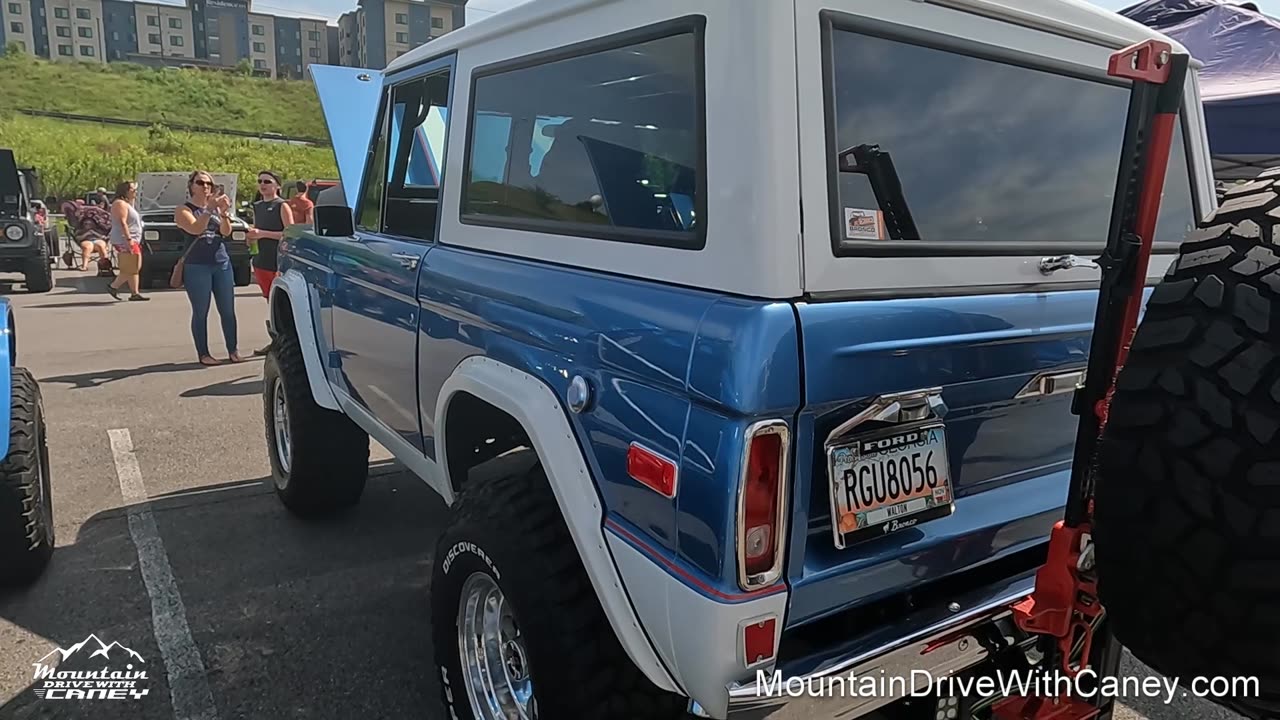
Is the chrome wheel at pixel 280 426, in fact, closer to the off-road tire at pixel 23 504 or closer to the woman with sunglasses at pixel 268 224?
the off-road tire at pixel 23 504

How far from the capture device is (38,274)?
13.4 meters

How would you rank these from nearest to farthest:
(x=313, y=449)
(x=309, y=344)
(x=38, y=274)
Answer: (x=309, y=344)
(x=313, y=449)
(x=38, y=274)

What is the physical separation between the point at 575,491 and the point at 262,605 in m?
2.17

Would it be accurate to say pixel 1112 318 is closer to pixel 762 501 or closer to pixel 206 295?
pixel 762 501

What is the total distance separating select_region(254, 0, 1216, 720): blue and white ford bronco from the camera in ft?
5.79

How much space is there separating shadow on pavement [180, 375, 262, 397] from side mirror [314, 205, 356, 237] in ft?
13.5

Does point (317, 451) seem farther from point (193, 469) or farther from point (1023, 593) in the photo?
point (1023, 593)

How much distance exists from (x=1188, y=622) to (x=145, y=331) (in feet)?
35.7

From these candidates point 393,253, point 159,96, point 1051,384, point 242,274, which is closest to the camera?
point 1051,384

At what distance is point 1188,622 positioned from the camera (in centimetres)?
166

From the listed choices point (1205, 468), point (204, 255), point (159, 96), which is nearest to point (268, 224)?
point (204, 255)

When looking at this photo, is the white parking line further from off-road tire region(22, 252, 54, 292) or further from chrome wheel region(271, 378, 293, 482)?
off-road tire region(22, 252, 54, 292)

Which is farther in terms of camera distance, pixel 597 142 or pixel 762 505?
pixel 597 142

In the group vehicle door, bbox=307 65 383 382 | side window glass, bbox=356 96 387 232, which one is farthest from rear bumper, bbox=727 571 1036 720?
vehicle door, bbox=307 65 383 382
